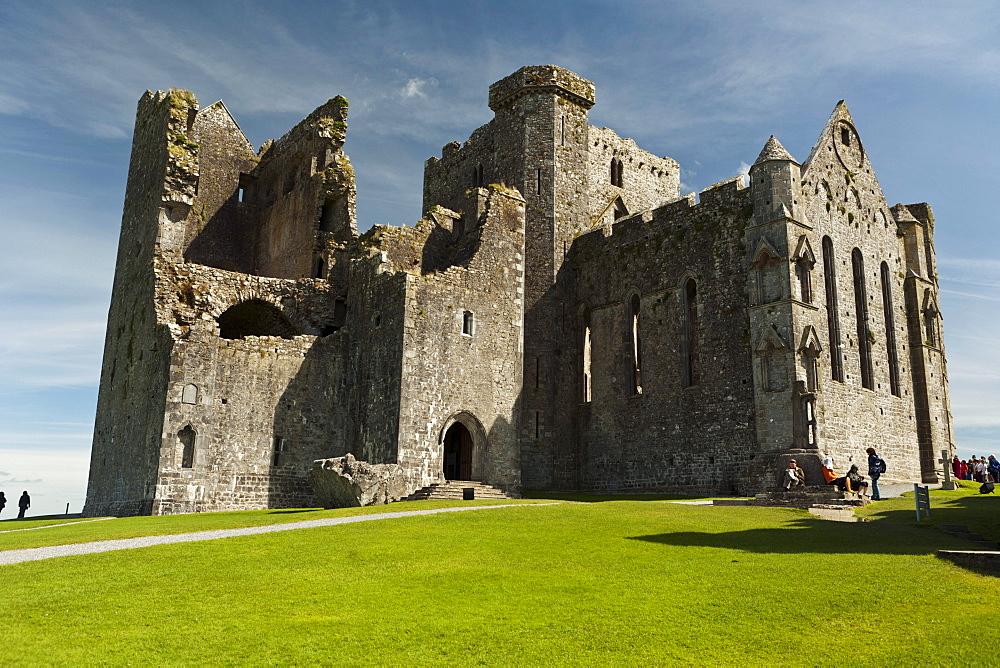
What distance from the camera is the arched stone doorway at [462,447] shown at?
29453mm

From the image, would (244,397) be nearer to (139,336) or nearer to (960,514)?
(139,336)

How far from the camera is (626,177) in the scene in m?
39.4

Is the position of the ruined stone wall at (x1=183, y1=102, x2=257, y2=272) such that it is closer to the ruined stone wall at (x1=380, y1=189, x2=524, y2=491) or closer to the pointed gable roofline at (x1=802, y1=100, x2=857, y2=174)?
the ruined stone wall at (x1=380, y1=189, x2=524, y2=491)

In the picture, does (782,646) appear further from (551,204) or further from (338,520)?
(551,204)

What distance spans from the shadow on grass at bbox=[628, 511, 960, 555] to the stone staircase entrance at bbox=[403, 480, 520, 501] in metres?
11.1

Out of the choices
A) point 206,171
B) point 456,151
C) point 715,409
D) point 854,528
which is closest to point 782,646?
point 854,528

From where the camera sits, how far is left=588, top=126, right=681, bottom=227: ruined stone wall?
37.2m

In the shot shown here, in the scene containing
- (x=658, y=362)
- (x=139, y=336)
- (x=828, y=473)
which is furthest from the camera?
(x=658, y=362)

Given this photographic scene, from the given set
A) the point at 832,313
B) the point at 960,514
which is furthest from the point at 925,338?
the point at 960,514

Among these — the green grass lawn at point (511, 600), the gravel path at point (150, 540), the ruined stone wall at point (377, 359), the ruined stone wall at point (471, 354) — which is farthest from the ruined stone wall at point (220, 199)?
the green grass lawn at point (511, 600)

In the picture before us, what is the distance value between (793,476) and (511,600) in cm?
1553

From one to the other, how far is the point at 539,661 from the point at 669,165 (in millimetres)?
36568

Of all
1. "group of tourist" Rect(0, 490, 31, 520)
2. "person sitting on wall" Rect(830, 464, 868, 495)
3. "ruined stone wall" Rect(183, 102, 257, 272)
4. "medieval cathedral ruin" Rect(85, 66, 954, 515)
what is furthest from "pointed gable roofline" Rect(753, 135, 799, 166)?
"group of tourist" Rect(0, 490, 31, 520)

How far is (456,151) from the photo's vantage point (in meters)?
40.2
